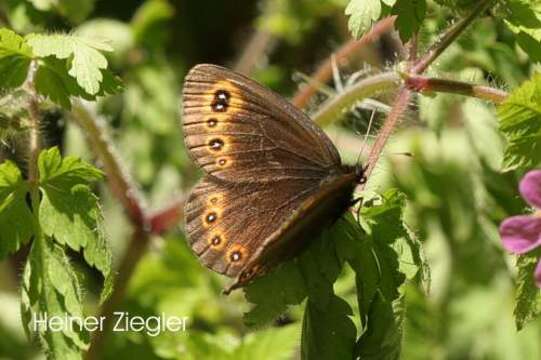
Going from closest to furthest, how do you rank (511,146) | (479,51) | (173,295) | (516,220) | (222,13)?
(516,220)
(511,146)
(479,51)
(173,295)
(222,13)

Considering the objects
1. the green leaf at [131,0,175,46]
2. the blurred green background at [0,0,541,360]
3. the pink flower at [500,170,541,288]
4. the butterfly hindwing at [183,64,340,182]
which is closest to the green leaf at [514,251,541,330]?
the pink flower at [500,170,541,288]

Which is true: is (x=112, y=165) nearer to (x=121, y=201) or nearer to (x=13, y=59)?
(x=121, y=201)

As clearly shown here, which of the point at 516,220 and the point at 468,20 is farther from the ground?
the point at 468,20

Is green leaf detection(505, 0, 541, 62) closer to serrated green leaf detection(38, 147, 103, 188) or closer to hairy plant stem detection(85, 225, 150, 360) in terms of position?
serrated green leaf detection(38, 147, 103, 188)

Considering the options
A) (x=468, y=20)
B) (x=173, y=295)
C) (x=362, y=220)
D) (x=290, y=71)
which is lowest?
(x=173, y=295)

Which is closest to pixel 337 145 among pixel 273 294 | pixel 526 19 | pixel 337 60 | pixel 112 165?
pixel 337 60

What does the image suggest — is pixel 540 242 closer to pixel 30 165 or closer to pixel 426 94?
pixel 426 94

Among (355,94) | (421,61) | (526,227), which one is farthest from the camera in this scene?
(355,94)

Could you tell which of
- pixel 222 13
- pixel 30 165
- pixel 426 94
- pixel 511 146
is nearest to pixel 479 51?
pixel 426 94
